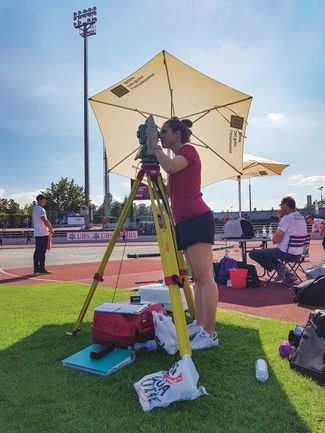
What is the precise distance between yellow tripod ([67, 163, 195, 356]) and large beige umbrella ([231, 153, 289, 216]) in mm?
7009

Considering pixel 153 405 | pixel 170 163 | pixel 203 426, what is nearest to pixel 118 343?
pixel 153 405

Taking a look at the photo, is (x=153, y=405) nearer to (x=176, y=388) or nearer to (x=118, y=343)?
(x=176, y=388)

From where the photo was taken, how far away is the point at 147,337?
145 inches

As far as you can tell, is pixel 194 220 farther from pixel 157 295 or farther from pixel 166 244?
pixel 157 295

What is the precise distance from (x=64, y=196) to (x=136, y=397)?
7135 cm

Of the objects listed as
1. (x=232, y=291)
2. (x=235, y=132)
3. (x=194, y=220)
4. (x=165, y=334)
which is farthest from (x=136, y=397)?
(x=232, y=291)

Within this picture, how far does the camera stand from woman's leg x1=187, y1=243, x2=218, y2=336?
3574 mm

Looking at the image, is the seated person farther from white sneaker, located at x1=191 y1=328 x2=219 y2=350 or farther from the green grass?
white sneaker, located at x1=191 y1=328 x2=219 y2=350

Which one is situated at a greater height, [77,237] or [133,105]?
[133,105]

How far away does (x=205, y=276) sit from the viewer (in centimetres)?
362

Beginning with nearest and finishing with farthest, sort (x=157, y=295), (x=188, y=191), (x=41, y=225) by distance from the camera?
(x=188, y=191) → (x=157, y=295) → (x=41, y=225)

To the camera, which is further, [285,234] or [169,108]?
[285,234]

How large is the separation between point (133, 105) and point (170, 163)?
7.98 ft

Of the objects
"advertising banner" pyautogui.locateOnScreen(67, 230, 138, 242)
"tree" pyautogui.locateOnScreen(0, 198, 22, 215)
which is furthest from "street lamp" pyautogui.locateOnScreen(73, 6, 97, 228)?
"tree" pyautogui.locateOnScreen(0, 198, 22, 215)
